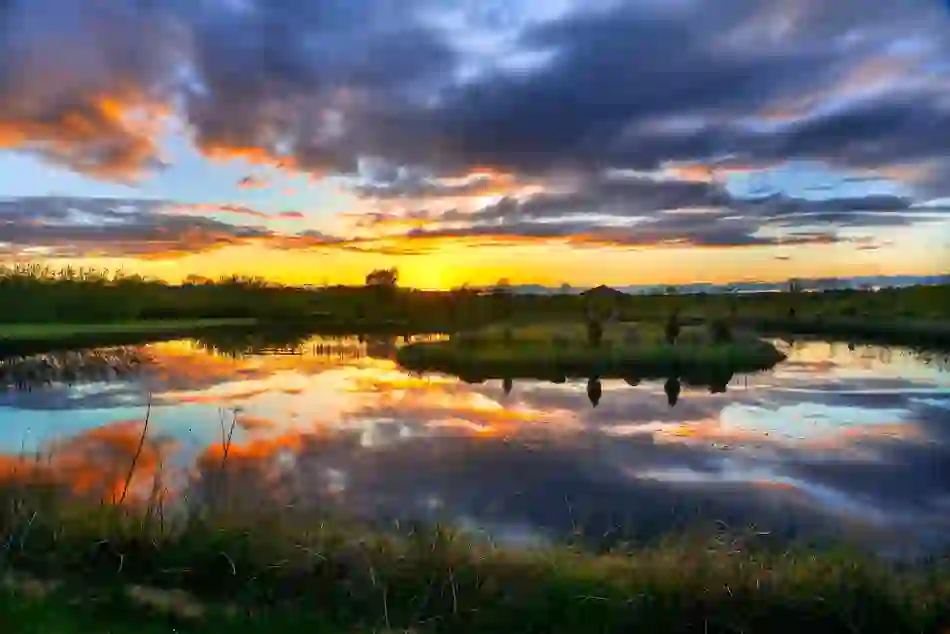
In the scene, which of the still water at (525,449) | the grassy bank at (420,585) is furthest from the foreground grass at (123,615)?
the still water at (525,449)

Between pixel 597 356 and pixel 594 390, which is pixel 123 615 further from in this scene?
pixel 597 356

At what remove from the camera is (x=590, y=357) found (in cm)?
2972

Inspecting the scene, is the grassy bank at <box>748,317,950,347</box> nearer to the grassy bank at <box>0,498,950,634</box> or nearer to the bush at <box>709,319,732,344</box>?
the bush at <box>709,319,732,344</box>

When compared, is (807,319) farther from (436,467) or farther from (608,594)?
(608,594)

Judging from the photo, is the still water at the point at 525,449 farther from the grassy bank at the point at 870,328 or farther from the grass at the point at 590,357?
the grassy bank at the point at 870,328

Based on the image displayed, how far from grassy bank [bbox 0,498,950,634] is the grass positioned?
20.9 meters

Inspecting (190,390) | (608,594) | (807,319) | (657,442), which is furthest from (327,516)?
(807,319)

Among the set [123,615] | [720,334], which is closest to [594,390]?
[720,334]

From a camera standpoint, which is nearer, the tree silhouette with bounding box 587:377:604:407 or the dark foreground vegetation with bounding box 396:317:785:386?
the tree silhouette with bounding box 587:377:604:407

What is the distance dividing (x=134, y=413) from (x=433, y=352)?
49.9 feet

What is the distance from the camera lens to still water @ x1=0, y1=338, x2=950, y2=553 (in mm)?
11148

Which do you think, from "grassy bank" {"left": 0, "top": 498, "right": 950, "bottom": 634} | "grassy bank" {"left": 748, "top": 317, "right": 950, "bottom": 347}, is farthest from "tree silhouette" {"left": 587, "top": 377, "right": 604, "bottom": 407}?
"grassy bank" {"left": 748, "top": 317, "right": 950, "bottom": 347}

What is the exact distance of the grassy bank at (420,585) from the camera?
5594mm

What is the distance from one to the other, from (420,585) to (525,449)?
32.9ft
